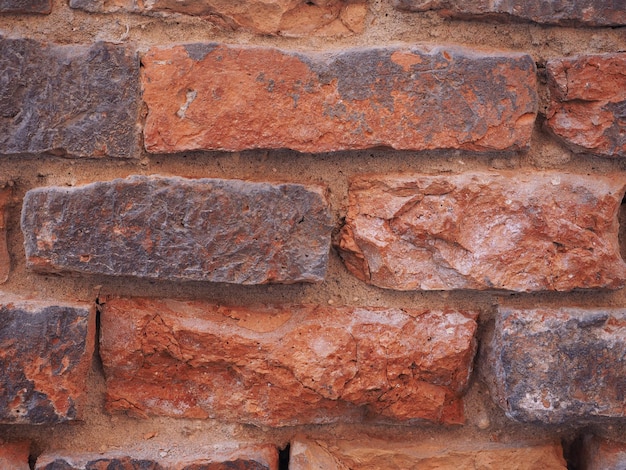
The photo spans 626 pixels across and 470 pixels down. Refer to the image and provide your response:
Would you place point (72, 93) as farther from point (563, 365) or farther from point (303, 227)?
point (563, 365)

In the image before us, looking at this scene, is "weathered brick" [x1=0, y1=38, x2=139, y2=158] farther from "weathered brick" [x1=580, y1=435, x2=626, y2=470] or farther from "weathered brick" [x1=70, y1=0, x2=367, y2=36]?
"weathered brick" [x1=580, y1=435, x2=626, y2=470]

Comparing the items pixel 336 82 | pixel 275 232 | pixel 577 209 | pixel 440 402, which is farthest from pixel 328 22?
pixel 440 402

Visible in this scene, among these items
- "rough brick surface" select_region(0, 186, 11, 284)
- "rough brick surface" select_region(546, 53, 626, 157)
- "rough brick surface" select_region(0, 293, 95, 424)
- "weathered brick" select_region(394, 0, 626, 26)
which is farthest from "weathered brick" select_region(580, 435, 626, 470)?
"rough brick surface" select_region(0, 186, 11, 284)

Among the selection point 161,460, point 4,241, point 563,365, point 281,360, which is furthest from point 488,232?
point 4,241

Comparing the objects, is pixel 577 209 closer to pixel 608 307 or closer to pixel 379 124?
pixel 608 307

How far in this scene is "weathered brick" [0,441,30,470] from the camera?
2.72 feet

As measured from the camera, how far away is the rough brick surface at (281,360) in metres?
0.82

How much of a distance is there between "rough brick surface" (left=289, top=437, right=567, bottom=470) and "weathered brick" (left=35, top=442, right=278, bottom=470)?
0.16 ft

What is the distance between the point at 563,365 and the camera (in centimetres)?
81

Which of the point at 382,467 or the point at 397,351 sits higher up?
the point at 397,351

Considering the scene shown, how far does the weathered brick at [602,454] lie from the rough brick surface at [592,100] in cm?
37

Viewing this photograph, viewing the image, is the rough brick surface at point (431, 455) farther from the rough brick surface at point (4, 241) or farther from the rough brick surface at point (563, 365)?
the rough brick surface at point (4, 241)

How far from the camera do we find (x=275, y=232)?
0.79 m

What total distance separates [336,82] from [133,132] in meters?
0.25
